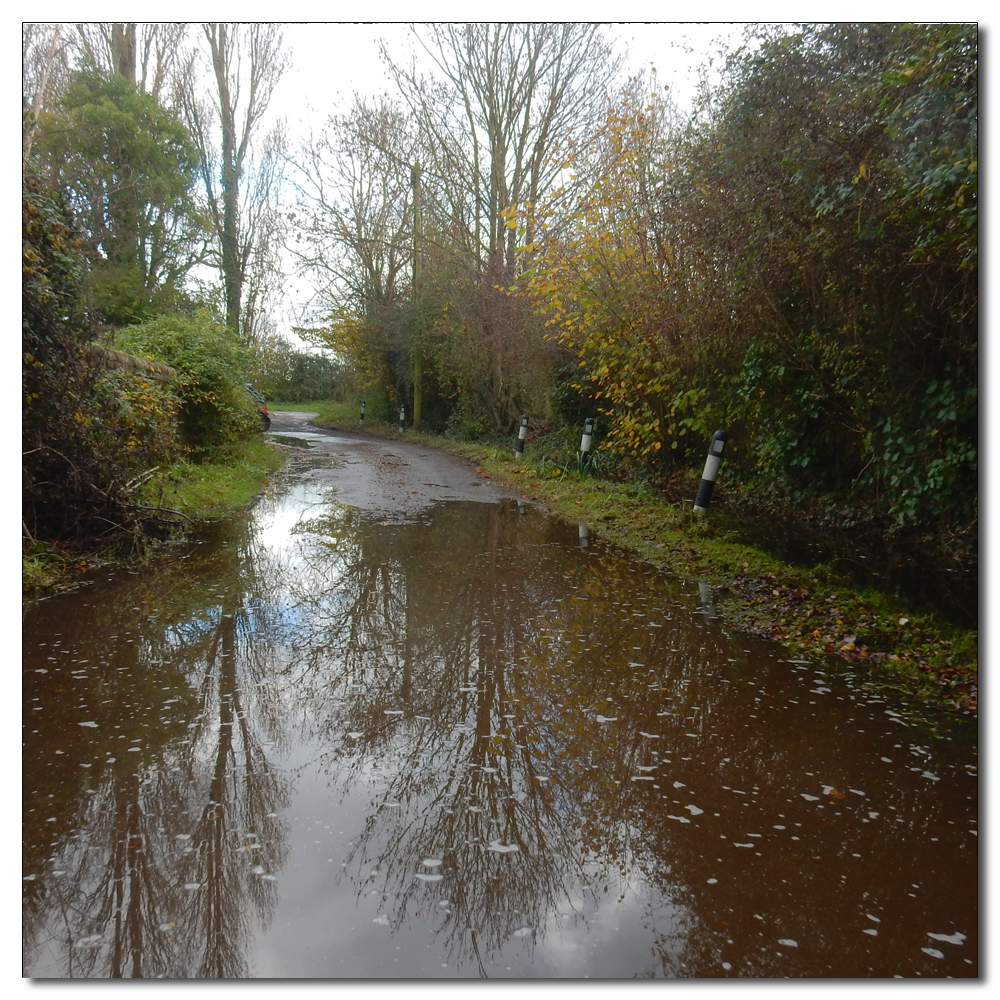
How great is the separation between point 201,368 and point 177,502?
4.41m

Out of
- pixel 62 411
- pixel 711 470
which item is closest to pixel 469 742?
pixel 62 411

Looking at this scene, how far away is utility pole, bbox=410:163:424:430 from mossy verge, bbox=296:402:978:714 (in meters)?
11.8

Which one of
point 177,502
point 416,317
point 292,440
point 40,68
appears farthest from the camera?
point 416,317

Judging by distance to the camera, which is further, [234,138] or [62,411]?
[234,138]

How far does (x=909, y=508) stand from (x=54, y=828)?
5.52 meters

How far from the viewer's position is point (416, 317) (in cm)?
2325

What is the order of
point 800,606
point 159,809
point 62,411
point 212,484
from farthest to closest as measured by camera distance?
point 212,484, point 62,411, point 800,606, point 159,809

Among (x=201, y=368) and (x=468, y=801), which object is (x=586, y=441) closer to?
(x=201, y=368)

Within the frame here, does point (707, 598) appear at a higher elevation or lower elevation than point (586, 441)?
lower

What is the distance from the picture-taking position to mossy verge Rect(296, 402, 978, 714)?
4.25m

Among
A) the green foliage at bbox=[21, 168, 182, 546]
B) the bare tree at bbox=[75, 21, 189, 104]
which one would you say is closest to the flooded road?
the green foliage at bbox=[21, 168, 182, 546]

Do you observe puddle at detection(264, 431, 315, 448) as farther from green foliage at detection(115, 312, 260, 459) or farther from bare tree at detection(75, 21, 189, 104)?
bare tree at detection(75, 21, 189, 104)

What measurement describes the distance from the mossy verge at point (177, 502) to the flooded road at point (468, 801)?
45 cm

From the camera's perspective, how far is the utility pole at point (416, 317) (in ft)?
62.2
